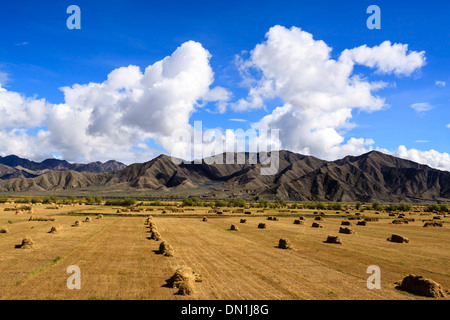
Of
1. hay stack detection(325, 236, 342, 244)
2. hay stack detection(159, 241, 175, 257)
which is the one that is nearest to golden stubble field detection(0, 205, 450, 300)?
hay stack detection(159, 241, 175, 257)

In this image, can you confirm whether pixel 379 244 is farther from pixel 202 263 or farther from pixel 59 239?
pixel 59 239

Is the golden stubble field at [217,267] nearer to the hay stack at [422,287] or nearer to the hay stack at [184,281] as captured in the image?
the hay stack at [184,281]

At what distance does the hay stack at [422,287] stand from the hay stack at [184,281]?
10.3m

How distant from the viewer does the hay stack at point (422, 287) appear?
52.4ft

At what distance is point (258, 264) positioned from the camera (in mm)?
23109

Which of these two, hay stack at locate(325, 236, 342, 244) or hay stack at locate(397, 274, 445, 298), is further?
hay stack at locate(325, 236, 342, 244)

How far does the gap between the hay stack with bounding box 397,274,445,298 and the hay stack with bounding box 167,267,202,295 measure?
1029cm

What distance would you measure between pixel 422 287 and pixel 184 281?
11.2 m

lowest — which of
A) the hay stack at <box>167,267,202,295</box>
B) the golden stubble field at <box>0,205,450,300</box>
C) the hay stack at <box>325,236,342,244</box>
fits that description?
the hay stack at <box>325,236,342,244</box>

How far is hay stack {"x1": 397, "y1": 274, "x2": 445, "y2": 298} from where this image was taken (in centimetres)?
1598

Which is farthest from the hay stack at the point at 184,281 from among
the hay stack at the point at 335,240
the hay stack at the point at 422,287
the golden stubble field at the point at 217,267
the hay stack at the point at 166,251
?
the hay stack at the point at 335,240

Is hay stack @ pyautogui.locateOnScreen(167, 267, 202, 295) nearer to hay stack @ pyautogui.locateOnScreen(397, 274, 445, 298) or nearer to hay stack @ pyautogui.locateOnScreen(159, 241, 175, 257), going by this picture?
hay stack @ pyautogui.locateOnScreen(159, 241, 175, 257)

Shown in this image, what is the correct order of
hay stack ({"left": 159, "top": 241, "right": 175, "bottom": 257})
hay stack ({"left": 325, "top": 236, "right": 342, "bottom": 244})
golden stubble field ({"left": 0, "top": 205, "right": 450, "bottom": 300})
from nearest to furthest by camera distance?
golden stubble field ({"left": 0, "top": 205, "right": 450, "bottom": 300}) < hay stack ({"left": 159, "top": 241, "right": 175, "bottom": 257}) < hay stack ({"left": 325, "top": 236, "right": 342, "bottom": 244})

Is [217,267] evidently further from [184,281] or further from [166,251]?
[166,251]
